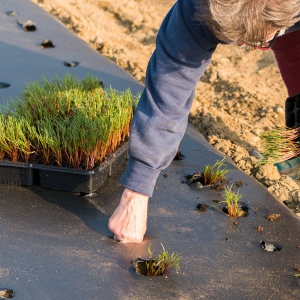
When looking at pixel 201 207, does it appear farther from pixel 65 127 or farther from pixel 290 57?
pixel 290 57

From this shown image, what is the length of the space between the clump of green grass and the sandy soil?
0.76m

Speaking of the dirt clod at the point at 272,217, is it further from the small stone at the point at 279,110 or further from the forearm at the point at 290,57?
the small stone at the point at 279,110

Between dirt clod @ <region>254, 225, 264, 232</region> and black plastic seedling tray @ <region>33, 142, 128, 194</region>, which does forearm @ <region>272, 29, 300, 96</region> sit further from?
black plastic seedling tray @ <region>33, 142, 128, 194</region>

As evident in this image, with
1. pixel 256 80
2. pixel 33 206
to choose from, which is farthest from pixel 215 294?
pixel 256 80

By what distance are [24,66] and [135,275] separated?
2263 millimetres

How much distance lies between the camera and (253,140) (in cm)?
372

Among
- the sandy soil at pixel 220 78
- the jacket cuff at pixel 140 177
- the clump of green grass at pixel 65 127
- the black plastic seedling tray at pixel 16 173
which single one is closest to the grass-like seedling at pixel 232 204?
the sandy soil at pixel 220 78

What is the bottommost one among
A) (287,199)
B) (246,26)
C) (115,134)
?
(287,199)

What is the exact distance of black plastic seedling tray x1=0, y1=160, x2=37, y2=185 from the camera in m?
2.78

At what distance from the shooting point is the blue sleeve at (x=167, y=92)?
2.08 metres

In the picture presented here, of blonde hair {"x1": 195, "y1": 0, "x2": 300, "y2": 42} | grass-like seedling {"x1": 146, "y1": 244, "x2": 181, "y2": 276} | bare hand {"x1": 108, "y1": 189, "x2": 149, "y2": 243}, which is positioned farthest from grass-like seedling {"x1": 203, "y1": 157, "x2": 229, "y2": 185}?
blonde hair {"x1": 195, "y1": 0, "x2": 300, "y2": 42}

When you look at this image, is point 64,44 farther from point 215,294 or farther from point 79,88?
point 215,294

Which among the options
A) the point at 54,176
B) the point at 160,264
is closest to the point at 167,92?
the point at 160,264

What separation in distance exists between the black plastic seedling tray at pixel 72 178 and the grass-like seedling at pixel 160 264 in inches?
23.2
